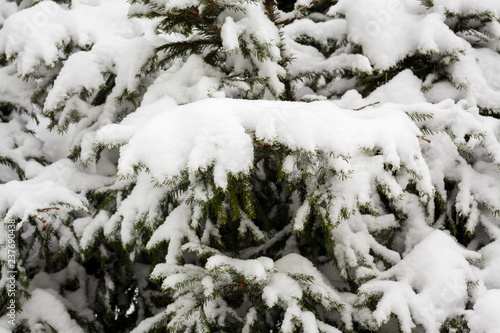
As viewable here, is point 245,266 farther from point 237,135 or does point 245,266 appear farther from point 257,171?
point 257,171

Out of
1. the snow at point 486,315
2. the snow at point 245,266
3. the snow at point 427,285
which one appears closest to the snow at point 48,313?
the snow at point 245,266

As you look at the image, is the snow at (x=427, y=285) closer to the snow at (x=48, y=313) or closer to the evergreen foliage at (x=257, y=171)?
the evergreen foliage at (x=257, y=171)

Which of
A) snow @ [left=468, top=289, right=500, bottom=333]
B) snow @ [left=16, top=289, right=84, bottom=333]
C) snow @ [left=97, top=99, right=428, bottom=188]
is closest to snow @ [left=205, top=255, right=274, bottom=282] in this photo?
snow @ [left=97, top=99, right=428, bottom=188]

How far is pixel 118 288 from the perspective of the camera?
292cm

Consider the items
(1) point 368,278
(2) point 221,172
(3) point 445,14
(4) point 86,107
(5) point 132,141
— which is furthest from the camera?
(4) point 86,107

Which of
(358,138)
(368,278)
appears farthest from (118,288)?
(358,138)

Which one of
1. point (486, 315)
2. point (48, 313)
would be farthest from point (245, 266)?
point (48, 313)

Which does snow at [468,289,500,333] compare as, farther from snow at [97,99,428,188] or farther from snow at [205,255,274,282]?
snow at [205,255,274,282]

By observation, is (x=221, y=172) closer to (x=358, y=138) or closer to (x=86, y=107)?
(x=358, y=138)

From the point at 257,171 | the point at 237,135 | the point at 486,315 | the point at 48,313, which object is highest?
the point at 237,135

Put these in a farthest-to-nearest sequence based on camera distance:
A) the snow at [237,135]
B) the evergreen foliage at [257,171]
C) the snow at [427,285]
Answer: the snow at [427,285], the evergreen foliage at [257,171], the snow at [237,135]

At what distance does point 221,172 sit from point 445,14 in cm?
189

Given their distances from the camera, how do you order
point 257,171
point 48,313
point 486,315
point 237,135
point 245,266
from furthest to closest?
point 257,171
point 48,313
point 245,266
point 486,315
point 237,135

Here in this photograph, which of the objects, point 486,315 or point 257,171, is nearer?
point 486,315
